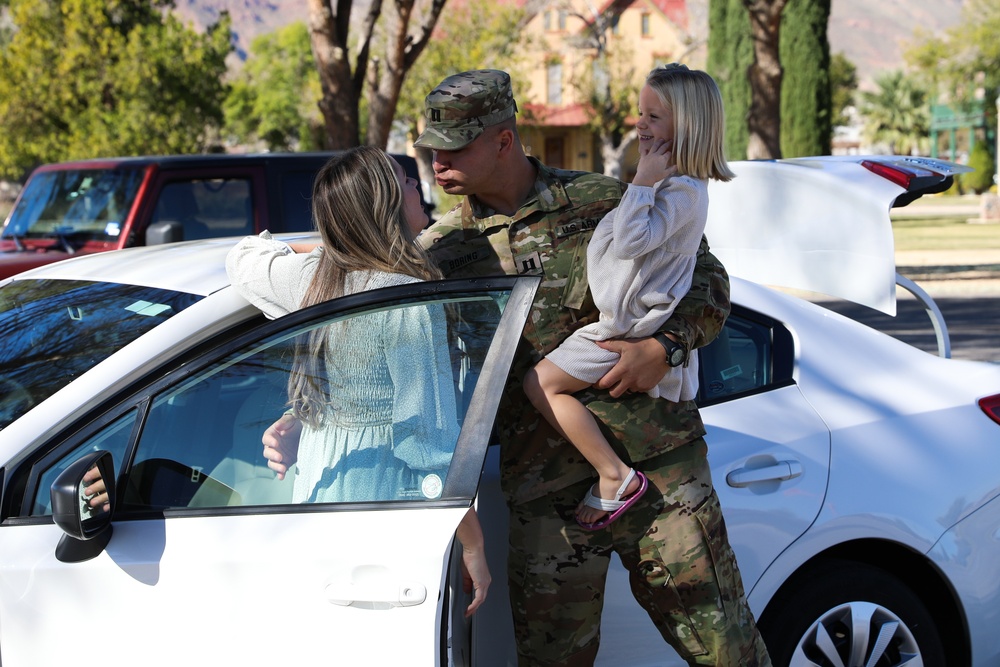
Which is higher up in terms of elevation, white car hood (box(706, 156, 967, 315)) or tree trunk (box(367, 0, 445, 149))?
tree trunk (box(367, 0, 445, 149))

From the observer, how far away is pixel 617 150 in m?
47.6

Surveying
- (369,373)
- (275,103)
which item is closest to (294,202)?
(369,373)

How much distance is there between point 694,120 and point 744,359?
0.88 m

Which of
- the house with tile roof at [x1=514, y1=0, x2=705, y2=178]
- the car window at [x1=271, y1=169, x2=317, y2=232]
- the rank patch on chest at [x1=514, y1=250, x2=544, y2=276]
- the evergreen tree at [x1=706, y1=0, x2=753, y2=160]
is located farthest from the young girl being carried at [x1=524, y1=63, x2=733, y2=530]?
the house with tile roof at [x1=514, y1=0, x2=705, y2=178]

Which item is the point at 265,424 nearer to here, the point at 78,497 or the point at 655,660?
the point at 78,497

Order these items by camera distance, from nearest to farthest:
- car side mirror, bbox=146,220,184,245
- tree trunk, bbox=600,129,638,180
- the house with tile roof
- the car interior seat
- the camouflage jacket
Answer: the car interior seat < the camouflage jacket < car side mirror, bbox=146,220,184,245 < the house with tile roof < tree trunk, bbox=600,129,638,180

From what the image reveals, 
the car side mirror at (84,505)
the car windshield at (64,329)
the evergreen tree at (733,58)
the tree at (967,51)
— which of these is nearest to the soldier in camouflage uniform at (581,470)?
the car windshield at (64,329)

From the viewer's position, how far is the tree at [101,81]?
85.8 feet

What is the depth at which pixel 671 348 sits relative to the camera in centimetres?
237

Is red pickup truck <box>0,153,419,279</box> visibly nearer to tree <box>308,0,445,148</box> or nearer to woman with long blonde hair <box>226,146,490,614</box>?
tree <box>308,0,445,148</box>

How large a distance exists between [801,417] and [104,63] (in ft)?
89.0

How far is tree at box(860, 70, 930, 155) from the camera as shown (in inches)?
3029

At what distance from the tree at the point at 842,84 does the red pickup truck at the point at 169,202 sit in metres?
78.7

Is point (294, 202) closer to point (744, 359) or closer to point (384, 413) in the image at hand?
point (744, 359)
